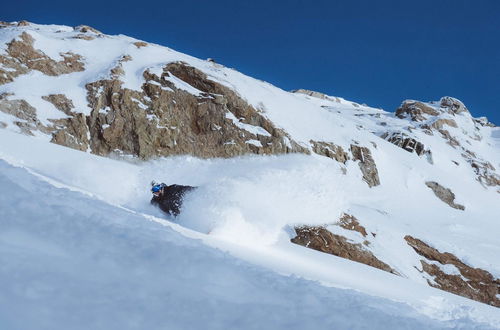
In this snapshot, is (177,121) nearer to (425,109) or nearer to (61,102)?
(61,102)

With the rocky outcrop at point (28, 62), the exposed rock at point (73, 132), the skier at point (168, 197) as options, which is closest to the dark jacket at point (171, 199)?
the skier at point (168, 197)

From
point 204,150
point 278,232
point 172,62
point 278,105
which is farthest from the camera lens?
point 278,105

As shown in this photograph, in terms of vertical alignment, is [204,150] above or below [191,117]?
Result: below

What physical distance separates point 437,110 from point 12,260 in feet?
270

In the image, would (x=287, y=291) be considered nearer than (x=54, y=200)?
Yes

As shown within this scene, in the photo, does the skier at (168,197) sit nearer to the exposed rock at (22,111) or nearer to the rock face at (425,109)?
the exposed rock at (22,111)

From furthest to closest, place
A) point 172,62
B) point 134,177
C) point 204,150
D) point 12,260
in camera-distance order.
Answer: point 172,62 < point 204,150 < point 134,177 < point 12,260

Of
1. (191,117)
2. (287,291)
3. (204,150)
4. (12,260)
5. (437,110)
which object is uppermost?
(437,110)

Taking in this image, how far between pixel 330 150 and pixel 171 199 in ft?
70.5

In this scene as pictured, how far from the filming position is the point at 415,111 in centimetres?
7462

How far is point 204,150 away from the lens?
26.7 m

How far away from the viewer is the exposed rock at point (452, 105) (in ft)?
Result: 259

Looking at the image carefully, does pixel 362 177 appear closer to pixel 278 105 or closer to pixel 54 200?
pixel 278 105

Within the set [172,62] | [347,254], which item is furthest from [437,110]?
[347,254]
